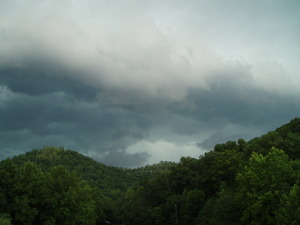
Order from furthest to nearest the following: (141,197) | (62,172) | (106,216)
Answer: (106,216) → (141,197) → (62,172)

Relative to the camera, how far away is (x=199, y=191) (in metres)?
91.6

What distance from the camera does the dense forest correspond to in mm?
55656

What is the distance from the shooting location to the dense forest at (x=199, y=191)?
55656mm

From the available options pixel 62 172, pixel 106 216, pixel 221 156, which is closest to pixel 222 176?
pixel 221 156

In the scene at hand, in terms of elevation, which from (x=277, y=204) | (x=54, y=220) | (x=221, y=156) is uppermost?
(x=221, y=156)

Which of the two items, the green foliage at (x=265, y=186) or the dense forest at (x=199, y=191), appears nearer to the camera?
the green foliage at (x=265, y=186)

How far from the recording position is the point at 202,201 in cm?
9050

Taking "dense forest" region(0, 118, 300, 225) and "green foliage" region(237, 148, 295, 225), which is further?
"dense forest" region(0, 118, 300, 225)

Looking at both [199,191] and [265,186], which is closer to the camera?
[265,186]

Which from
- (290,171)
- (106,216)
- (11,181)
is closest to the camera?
(290,171)

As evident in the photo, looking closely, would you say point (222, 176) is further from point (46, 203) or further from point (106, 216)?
point (106, 216)

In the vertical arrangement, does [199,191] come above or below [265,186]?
above

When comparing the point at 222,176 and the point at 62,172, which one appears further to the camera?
the point at 222,176

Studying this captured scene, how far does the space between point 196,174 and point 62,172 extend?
126 ft
